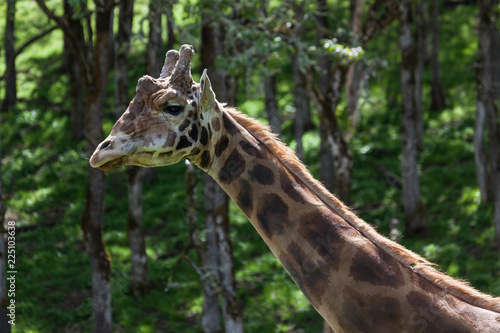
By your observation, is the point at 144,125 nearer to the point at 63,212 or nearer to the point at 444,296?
the point at 444,296

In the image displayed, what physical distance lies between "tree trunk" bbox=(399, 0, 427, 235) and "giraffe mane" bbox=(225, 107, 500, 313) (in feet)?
35.5

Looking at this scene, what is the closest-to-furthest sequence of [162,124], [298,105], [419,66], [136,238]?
1. [162,124]
2. [136,238]
3. [298,105]
4. [419,66]

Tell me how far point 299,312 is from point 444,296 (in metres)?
8.76

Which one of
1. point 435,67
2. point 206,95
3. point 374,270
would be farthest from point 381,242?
point 435,67

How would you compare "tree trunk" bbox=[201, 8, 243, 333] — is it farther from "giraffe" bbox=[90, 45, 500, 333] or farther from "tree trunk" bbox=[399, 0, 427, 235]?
"giraffe" bbox=[90, 45, 500, 333]

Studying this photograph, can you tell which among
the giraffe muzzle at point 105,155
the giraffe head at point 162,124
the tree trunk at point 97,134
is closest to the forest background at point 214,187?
the tree trunk at point 97,134

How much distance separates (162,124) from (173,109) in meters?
0.13

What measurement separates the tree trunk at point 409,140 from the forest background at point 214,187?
0.11 ft

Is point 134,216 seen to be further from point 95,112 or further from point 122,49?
point 95,112

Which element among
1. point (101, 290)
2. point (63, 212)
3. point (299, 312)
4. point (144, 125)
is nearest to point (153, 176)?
point (63, 212)

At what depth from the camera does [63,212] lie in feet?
55.1

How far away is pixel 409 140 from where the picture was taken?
51.0ft

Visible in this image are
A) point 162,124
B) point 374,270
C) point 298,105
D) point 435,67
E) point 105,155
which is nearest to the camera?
point 105,155

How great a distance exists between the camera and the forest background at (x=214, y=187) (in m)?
10.6
